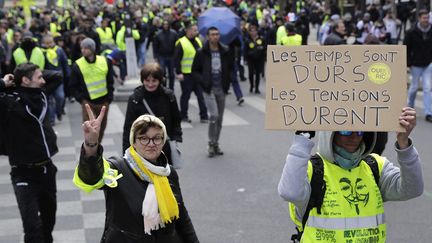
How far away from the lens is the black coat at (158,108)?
258 inches

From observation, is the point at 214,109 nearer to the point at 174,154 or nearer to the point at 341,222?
the point at 174,154

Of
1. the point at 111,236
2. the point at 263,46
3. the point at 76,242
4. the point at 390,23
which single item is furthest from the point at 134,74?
the point at 111,236

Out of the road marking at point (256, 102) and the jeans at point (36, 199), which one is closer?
the jeans at point (36, 199)

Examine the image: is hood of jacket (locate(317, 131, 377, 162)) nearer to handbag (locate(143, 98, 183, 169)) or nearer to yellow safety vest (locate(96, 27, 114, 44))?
handbag (locate(143, 98, 183, 169))

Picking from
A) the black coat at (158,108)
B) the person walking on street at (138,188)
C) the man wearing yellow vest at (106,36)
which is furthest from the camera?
the man wearing yellow vest at (106,36)

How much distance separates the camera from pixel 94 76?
9383 millimetres

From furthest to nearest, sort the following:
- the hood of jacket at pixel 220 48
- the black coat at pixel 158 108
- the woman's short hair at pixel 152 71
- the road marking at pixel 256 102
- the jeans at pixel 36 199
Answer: the road marking at pixel 256 102
the hood of jacket at pixel 220 48
the black coat at pixel 158 108
the woman's short hair at pixel 152 71
the jeans at pixel 36 199

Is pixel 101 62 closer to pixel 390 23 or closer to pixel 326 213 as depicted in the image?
pixel 326 213

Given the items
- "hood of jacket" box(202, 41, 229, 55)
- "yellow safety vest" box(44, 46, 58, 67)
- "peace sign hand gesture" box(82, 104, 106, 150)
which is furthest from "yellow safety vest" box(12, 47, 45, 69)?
"peace sign hand gesture" box(82, 104, 106, 150)

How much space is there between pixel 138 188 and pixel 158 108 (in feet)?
9.61

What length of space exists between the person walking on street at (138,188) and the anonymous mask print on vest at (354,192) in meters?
0.93

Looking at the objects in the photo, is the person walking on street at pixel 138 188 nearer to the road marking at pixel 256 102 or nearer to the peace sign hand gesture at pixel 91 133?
the peace sign hand gesture at pixel 91 133

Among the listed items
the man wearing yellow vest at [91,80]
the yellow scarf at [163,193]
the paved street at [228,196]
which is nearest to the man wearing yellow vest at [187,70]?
the paved street at [228,196]

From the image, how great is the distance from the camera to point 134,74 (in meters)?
16.8
